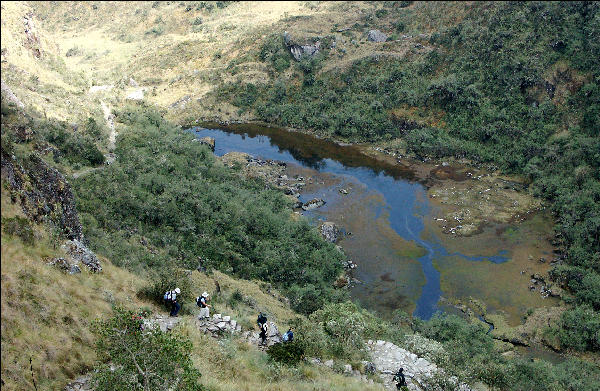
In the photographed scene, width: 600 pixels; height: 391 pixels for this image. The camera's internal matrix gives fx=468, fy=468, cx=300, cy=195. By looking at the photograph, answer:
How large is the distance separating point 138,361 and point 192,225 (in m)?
25.6

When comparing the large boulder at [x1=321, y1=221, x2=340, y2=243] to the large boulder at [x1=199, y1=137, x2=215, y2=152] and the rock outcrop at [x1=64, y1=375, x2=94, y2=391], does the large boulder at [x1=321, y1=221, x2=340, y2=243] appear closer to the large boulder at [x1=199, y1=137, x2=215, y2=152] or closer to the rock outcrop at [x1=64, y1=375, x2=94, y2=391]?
the large boulder at [x1=199, y1=137, x2=215, y2=152]

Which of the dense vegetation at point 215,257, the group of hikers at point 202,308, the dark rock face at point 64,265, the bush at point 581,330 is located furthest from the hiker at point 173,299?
the bush at point 581,330

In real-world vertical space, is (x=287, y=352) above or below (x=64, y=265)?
below

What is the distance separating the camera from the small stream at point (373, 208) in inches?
1690

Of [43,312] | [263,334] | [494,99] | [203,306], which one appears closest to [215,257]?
[203,306]

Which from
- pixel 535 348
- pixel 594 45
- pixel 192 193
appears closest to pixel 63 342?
pixel 192 193

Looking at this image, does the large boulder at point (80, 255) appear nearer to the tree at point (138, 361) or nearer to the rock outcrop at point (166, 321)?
the rock outcrop at point (166, 321)

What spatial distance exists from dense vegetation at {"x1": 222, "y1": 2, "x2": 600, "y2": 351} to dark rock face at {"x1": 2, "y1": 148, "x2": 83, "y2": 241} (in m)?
40.9

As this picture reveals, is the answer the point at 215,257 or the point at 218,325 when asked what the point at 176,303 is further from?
the point at 215,257

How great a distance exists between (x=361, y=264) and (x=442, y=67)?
4786cm

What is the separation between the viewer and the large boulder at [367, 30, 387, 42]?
90550 mm

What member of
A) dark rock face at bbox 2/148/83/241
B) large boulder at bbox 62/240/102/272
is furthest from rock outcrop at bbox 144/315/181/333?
dark rock face at bbox 2/148/83/241

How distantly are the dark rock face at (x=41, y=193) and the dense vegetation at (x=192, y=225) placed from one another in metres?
4.24

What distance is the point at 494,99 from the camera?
7119 centimetres
